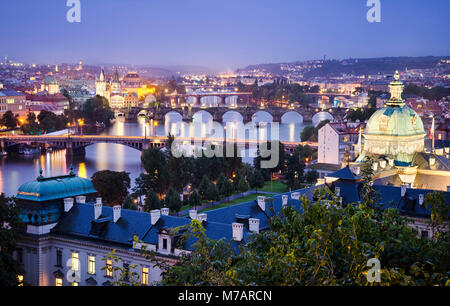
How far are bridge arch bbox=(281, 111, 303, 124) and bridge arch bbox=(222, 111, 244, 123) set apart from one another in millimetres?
4815

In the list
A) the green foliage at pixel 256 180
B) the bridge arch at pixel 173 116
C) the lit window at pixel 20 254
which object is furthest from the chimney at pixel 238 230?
the bridge arch at pixel 173 116

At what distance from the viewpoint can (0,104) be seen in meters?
62.8

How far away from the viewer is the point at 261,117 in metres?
75.6

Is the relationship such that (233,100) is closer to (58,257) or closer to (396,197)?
(396,197)

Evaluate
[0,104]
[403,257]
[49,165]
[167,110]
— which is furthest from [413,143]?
[167,110]

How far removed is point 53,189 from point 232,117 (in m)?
65.2

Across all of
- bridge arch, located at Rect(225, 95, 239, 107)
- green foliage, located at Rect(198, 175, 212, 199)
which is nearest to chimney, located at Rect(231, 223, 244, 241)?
green foliage, located at Rect(198, 175, 212, 199)

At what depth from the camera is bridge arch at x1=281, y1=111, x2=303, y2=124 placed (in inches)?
2947

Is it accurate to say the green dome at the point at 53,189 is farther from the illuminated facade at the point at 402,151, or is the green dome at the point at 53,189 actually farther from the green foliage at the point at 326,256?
the illuminated facade at the point at 402,151

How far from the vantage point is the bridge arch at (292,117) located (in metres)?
74.9

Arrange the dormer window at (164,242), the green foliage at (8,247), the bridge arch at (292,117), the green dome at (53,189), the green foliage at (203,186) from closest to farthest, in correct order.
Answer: the green foliage at (8,247) < the dormer window at (164,242) < the green dome at (53,189) < the green foliage at (203,186) < the bridge arch at (292,117)

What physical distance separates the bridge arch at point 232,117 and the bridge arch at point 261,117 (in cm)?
168

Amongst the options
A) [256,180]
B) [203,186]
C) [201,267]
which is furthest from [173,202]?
[201,267]

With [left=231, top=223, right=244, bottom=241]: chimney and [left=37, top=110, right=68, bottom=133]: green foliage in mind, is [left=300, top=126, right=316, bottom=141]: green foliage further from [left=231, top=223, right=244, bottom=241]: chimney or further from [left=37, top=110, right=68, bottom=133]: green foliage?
[left=231, top=223, right=244, bottom=241]: chimney
